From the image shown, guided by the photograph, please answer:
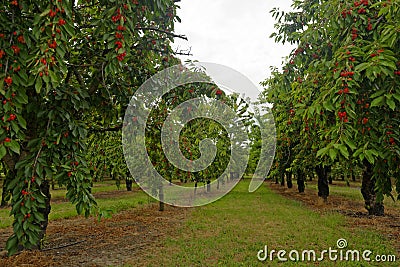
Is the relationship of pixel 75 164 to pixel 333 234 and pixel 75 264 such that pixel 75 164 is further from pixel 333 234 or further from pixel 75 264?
pixel 333 234

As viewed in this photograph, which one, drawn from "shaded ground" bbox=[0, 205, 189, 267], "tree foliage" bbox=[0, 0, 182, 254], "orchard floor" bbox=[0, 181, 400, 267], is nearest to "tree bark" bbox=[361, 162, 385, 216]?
"orchard floor" bbox=[0, 181, 400, 267]

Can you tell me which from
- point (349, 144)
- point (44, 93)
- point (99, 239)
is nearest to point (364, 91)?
point (349, 144)

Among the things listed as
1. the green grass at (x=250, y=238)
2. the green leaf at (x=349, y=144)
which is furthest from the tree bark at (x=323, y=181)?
the green leaf at (x=349, y=144)

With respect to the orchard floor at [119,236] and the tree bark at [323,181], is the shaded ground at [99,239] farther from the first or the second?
the tree bark at [323,181]

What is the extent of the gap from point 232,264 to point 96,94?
148 inches

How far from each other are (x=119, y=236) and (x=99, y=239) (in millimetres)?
585

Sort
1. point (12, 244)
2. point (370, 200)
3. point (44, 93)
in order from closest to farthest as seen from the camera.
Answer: point (12, 244)
point (44, 93)
point (370, 200)

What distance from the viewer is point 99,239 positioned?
823 cm

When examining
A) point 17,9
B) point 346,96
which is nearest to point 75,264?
point 17,9

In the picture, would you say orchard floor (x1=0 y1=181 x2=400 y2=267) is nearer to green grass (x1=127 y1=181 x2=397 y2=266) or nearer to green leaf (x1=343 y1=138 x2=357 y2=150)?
green grass (x1=127 y1=181 x2=397 y2=266)

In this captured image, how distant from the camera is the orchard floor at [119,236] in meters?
6.19

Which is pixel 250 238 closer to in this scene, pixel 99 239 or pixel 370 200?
pixel 99 239

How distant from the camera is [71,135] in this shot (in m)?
3.86

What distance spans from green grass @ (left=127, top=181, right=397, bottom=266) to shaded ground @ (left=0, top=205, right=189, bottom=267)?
0.52m
